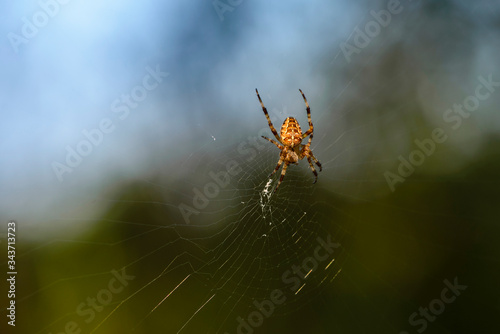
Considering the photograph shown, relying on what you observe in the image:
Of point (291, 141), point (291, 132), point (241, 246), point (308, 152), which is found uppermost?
point (291, 132)

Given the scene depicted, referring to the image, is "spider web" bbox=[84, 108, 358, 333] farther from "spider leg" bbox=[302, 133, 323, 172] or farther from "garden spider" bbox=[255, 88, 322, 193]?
"spider leg" bbox=[302, 133, 323, 172]

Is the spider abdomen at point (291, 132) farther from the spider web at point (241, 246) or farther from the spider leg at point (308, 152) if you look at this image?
the spider web at point (241, 246)

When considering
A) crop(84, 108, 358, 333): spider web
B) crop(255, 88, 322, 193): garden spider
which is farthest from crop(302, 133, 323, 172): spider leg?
crop(84, 108, 358, 333): spider web

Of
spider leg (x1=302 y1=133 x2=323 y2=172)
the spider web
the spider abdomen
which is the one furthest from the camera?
spider leg (x1=302 y1=133 x2=323 y2=172)

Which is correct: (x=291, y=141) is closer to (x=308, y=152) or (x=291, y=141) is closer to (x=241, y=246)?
(x=308, y=152)

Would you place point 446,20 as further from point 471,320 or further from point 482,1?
point 471,320

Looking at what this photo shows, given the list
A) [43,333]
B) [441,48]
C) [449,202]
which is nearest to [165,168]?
[43,333]

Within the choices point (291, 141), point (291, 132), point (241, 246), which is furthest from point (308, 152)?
point (241, 246)

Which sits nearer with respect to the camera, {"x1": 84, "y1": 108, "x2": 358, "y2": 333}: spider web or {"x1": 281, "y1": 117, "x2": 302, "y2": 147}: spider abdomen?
{"x1": 84, "y1": 108, "x2": 358, "y2": 333}: spider web
